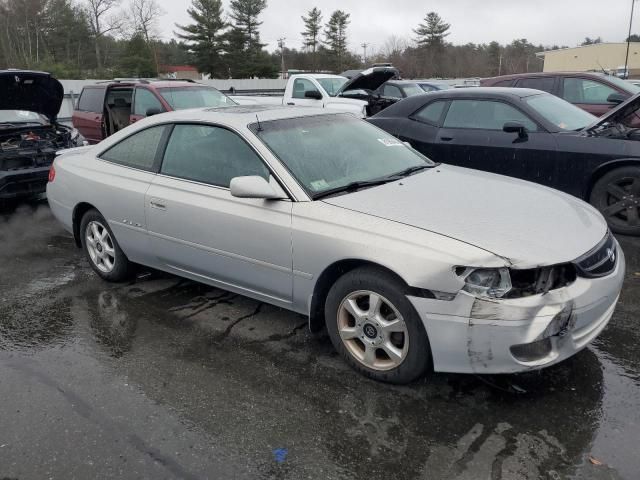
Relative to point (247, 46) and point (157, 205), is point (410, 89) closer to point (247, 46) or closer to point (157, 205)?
point (157, 205)

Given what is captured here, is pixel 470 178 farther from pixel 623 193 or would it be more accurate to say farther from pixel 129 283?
pixel 129 283

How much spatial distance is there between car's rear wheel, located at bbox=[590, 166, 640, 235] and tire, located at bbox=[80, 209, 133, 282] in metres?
4.72

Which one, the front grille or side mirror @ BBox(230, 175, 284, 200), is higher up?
side mirror @ BBox(230, 175, 284, 200)

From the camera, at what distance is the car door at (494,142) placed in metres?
5.84

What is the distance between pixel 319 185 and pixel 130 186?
1.73 meters

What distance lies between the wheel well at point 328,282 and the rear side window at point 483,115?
3858 millimetres

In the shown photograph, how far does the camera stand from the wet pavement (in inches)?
96.0

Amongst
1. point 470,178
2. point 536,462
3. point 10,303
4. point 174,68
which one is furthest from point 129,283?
point 174,68

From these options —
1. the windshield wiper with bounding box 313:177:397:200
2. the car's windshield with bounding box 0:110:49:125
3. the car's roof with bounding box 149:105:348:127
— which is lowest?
the windshield wiper with bounding box 313:177:397:200

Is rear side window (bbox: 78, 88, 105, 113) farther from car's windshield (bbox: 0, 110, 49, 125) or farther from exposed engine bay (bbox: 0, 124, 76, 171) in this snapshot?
exposed engine bay (bbox: 0, 124, 76, 171)

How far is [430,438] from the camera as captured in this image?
8.48 ft

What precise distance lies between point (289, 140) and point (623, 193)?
12.4 feet

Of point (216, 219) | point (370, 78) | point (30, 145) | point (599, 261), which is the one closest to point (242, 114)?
point (216, 219)

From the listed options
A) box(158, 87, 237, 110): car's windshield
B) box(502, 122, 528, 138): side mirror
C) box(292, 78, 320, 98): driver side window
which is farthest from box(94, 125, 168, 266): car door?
box(292, 78, 320, 98): driver side window
